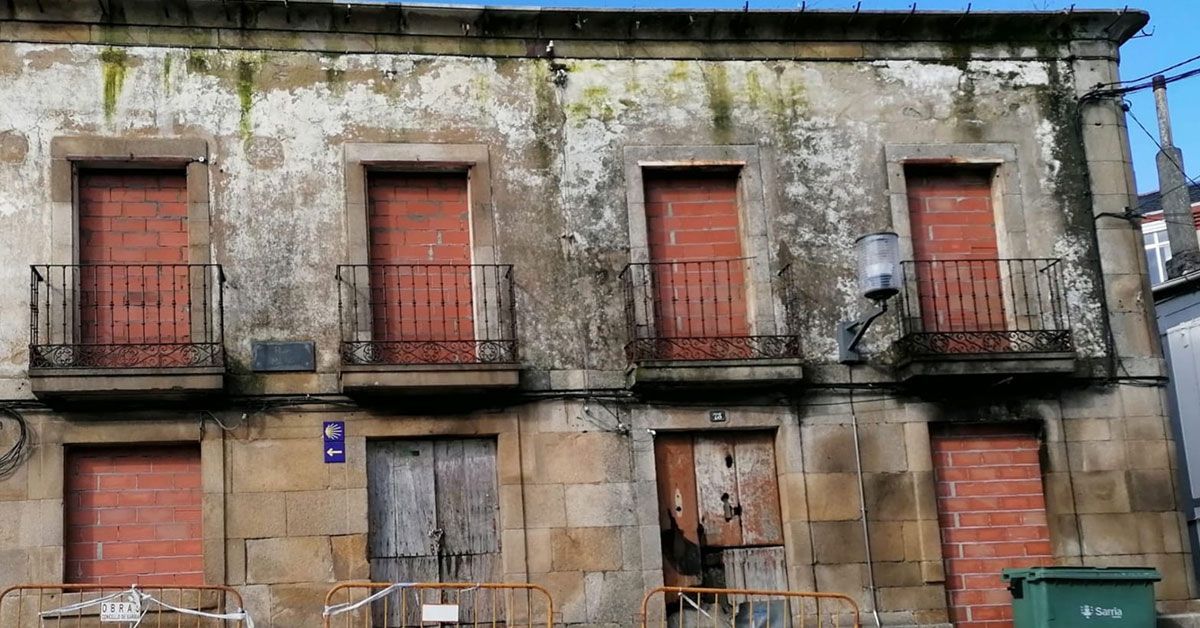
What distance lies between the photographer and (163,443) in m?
12.0

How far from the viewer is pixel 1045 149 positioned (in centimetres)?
1375

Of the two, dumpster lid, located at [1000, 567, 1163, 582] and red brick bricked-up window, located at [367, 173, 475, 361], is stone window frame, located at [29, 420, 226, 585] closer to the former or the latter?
red brick bricked-up window, located at [367, 173, 475, 361]

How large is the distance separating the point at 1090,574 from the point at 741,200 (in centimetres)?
423

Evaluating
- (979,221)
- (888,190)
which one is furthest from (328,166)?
(979,221)

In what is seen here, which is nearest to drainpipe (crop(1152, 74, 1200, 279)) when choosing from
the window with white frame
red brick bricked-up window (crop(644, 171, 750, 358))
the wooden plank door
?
red brick bricked-up window (crop(644, 171, 750, 358))

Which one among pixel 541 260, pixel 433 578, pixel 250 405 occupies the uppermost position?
pixel 541 260

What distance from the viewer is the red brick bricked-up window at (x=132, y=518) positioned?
38.8 feet

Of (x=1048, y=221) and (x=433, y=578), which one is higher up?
(x=1048, y=221)

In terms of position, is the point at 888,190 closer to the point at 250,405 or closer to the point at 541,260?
the point at 541,260

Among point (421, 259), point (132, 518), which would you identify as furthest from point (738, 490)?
point (132, 518)

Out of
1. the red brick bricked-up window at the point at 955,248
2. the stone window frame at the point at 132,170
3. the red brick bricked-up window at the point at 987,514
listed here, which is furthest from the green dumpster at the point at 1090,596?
the stone window frame at the point at 132,170

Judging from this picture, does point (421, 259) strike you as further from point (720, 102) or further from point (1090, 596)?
point (1090, 596)

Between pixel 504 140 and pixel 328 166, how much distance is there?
4.96 feet

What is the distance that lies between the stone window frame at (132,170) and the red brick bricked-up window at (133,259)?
0.10 m
